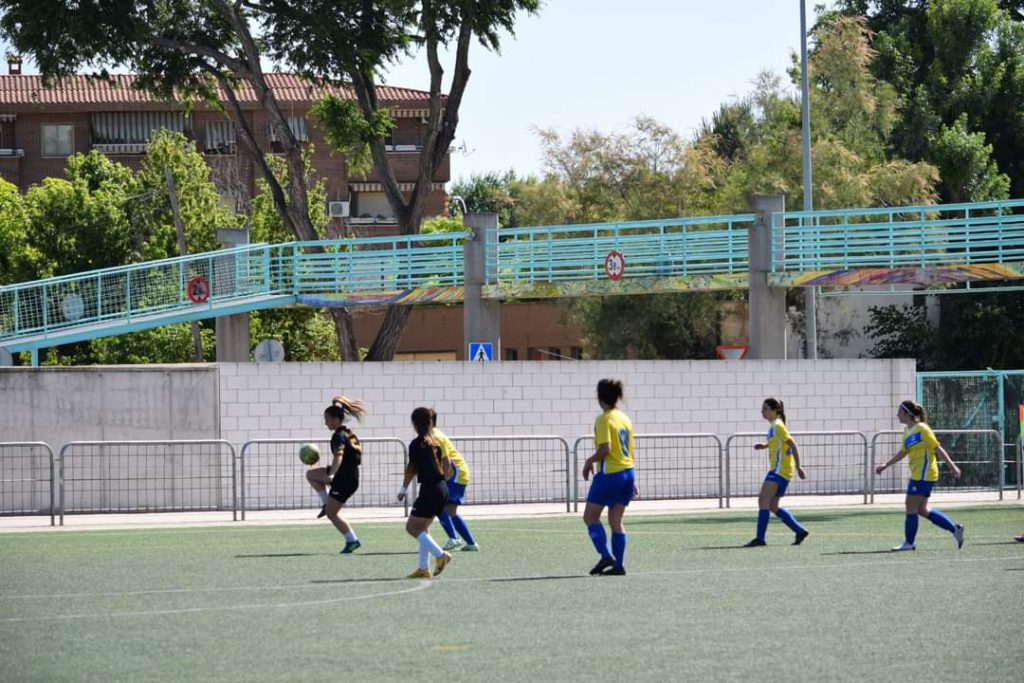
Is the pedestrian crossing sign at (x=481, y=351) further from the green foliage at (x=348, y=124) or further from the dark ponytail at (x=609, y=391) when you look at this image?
the dark ponytail at (x=609, y=391)

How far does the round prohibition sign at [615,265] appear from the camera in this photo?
34.5 meters

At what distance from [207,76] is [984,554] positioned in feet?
113

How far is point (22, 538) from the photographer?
19250 mm

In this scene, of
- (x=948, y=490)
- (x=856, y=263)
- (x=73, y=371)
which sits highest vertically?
(x=856, y=263)

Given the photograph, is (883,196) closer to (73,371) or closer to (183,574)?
(73,371)

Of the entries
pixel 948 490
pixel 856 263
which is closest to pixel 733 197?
pixel 856 263

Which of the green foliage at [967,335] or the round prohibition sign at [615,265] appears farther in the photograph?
the green foliage at [967,335]

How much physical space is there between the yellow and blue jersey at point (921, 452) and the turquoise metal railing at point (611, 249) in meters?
17.3

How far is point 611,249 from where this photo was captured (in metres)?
35.6

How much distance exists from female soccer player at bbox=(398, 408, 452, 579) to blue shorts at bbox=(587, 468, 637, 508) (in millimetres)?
1356

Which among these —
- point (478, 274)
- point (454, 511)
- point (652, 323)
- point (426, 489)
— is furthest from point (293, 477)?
point (652, 323)

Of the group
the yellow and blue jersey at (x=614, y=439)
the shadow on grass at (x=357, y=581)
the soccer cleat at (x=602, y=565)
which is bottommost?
the shadow on grass at (x=357, y=581)

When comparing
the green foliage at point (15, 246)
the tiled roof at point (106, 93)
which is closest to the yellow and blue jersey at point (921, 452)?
the green foliage at point (15, 246)

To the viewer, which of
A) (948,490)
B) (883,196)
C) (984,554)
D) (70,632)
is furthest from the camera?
(883,196)
